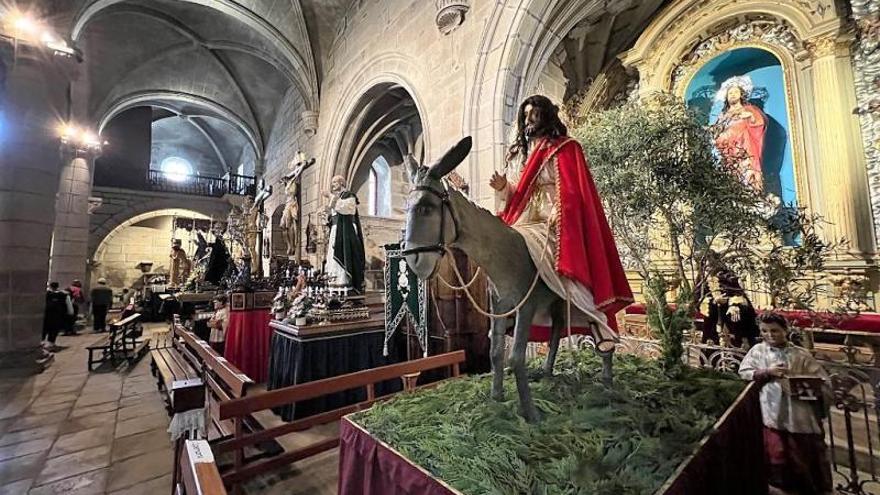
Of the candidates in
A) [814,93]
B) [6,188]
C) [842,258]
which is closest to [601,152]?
[842,258]

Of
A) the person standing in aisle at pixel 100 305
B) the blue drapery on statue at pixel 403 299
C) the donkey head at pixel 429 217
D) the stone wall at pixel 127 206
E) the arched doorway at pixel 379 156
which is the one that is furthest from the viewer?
the stone wall at pixel 127 206

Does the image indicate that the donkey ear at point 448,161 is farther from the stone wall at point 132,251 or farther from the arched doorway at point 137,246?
the stone wall at point 132,251

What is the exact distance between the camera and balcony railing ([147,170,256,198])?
1585 centimetres

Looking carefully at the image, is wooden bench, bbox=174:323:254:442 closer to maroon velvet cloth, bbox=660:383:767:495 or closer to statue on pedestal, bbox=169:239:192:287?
maroon velvet cloth, bbox=660:383:767:495

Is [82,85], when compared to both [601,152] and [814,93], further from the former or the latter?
[814,93]

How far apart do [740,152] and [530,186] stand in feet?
9.25

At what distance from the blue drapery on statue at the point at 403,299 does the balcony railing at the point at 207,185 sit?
47.3ft

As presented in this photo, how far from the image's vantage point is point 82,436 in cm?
299

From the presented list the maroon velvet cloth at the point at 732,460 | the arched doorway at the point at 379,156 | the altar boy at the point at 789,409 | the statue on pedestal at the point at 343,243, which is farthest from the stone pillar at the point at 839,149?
the statue on pedestal at the point at 343,243

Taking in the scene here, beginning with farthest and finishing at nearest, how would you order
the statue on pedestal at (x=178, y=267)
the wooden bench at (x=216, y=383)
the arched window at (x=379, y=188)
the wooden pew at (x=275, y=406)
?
1. the statue on pedestal at (x=178, y=267)
2. the arched window at (x=379, y=188)
3. the wooden bench at (x=216, y=383)
4. the wooden pew at (x=275, y=406)

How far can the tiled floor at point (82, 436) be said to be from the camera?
7.60ft

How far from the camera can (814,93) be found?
4254 mm

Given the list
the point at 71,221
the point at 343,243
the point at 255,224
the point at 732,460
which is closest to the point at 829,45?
the point at 732,460

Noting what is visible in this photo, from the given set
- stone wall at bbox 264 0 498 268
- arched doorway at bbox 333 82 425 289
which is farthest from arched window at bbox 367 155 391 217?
stone wall at bbox 264 0 498 268
